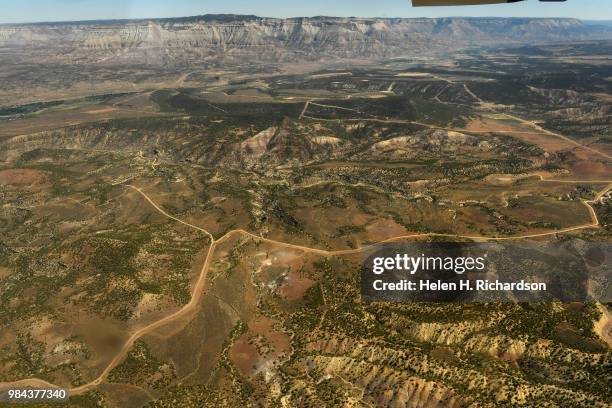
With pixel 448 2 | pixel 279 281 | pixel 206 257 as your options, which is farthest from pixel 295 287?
pixel 448 2

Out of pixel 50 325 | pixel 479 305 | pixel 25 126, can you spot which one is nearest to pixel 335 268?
pixel 479 305

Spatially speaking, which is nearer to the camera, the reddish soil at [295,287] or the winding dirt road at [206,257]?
the winding dirt road at [206,257]

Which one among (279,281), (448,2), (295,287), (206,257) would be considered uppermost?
(448,2)

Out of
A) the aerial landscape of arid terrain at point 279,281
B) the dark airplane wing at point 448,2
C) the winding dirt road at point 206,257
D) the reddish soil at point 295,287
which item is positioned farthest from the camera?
the reddish soil at point 295,287

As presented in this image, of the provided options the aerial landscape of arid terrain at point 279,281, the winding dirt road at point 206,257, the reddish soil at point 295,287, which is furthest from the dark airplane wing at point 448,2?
the winding dirt road at point 206,257

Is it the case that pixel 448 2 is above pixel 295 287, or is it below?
above

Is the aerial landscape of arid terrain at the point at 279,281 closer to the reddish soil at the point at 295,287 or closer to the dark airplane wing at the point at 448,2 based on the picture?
the reddish soil at the point at 295,287

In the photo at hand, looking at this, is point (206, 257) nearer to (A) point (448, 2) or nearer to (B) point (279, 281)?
(B) point (279, 281)

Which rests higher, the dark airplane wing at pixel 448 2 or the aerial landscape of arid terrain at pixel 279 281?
the dark airplane wing at pixel 448 2

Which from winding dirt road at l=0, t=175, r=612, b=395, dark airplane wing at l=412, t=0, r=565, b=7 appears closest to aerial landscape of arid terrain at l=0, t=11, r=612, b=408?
winding dirt road at l=0, t=175, r=612, b=395

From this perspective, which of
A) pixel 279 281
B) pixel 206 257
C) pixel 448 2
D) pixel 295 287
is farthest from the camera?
pixel 206 257

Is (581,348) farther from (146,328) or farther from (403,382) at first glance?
(146,328)
